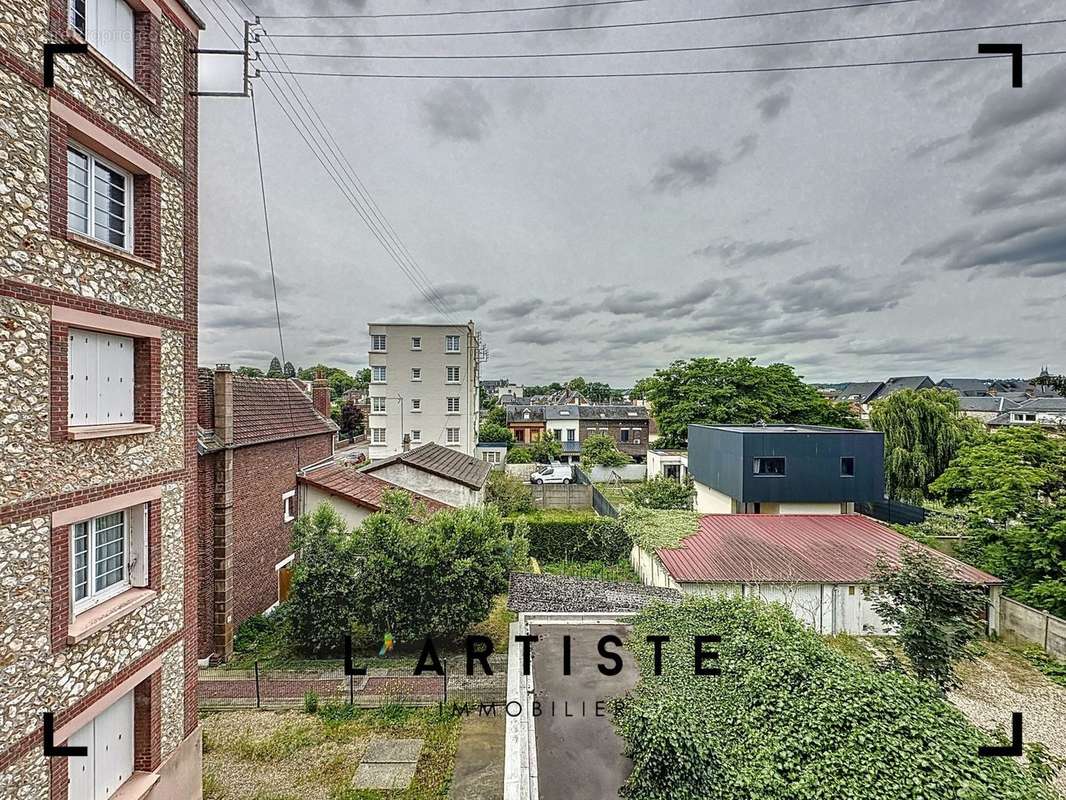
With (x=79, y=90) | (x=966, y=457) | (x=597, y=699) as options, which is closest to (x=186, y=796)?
(x=597, y=699)

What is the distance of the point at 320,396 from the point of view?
17203mm

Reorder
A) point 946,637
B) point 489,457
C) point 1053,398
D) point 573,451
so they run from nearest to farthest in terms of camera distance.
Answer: point 946,637 → point 489,457 → point 573,451 → point 1053,398

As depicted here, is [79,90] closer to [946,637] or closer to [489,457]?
[946,637]

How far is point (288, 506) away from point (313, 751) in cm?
701

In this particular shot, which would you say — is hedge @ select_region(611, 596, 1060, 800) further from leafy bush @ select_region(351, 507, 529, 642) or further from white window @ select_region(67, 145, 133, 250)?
white window @ select_region(67, 145, 133, 250)

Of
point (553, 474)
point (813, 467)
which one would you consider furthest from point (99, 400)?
point (553, 474)

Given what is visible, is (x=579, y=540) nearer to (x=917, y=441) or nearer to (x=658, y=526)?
(x=658, y=526)

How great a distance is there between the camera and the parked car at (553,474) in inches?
1294

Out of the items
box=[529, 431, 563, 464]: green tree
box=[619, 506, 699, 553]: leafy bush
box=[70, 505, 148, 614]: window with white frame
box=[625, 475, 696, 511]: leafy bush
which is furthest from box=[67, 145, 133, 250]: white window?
box=[529, 431, 563, 464]: green tree

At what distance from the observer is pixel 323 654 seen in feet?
36.9

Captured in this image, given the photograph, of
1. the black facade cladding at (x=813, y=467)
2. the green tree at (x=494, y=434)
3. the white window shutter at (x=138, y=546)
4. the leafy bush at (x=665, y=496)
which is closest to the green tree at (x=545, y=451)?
the green tree at (x=494, y=434)

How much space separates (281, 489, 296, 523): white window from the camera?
1330 centimetres

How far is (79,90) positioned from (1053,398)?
80.3 m

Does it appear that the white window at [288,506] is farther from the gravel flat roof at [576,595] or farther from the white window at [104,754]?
the white window at [104,754]
